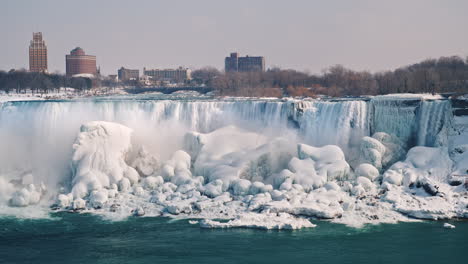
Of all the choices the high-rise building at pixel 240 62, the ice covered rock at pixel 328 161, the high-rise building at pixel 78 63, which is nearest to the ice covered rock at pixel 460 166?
the ice covered rock at pixel 328 161

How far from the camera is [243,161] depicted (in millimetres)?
23797

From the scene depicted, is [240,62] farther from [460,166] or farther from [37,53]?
[460,166]

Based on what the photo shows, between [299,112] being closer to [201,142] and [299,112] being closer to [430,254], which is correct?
[201,142]

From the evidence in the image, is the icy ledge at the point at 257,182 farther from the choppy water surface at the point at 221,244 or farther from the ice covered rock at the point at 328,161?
the choppy water surface at the point at 221,244

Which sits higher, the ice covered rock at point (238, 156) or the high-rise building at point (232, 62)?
the high-rise building at point (232, 62)

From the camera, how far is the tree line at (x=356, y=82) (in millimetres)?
39094

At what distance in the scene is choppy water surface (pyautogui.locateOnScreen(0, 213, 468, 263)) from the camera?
50.3 feet

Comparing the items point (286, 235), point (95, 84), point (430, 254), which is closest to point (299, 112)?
point (286, 235)

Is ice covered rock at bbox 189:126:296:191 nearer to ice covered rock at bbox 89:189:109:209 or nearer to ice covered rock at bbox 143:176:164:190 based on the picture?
ice covered rock at bbox 143:176:164:190

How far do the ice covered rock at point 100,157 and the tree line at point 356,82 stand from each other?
18.6 metres

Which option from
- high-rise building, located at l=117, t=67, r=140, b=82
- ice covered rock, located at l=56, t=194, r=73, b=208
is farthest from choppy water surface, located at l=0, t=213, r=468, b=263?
high-rise building, located at l=117, t=67, r=140, b=82

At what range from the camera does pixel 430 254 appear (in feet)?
50.7

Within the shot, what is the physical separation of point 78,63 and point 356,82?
116 meters

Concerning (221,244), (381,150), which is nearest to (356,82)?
(381,150)
